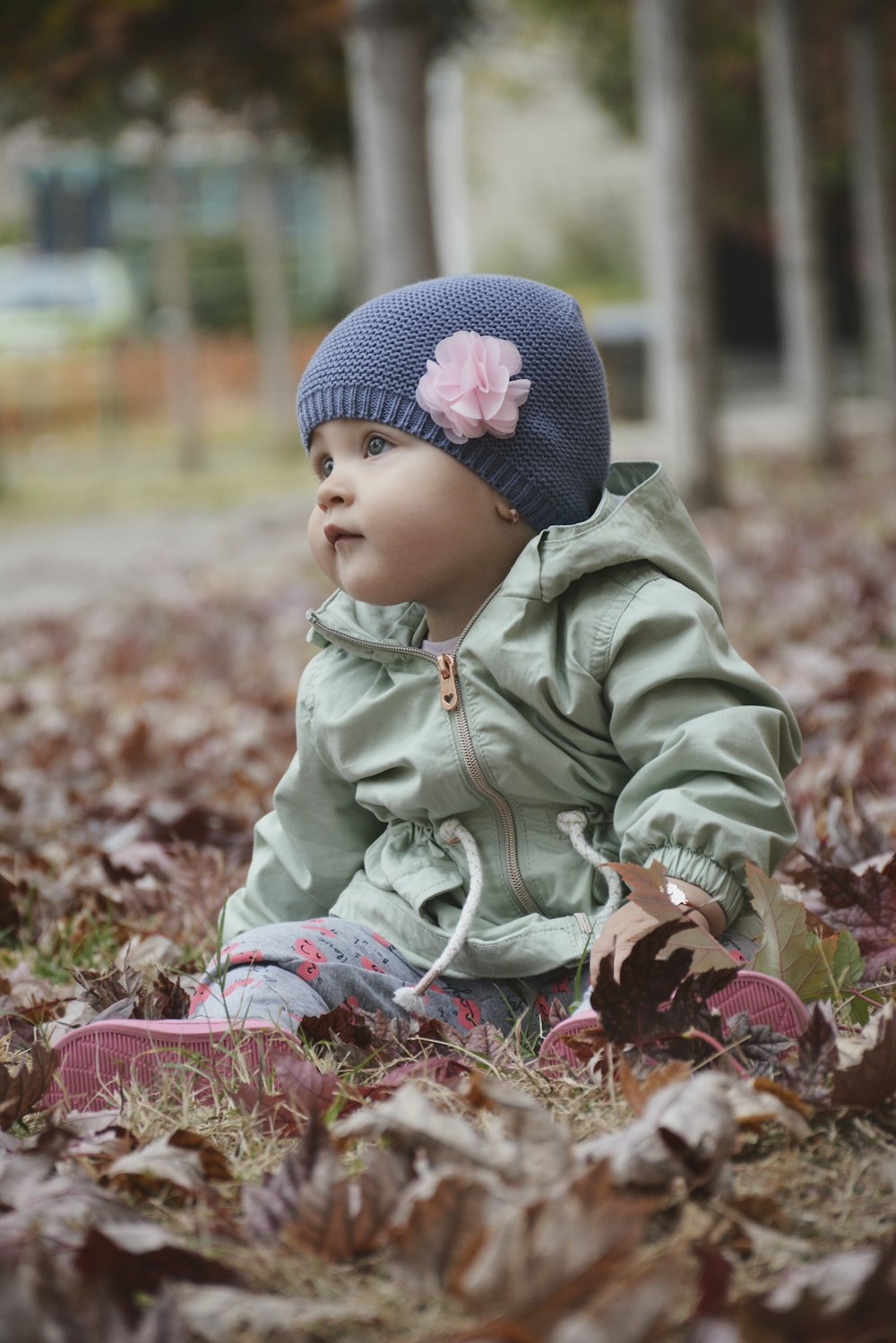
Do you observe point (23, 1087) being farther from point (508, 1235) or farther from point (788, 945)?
point (788, 945)

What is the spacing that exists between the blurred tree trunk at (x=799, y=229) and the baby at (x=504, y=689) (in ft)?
30.4

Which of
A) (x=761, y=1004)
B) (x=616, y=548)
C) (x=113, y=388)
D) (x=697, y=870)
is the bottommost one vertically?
(x=113, y=388)

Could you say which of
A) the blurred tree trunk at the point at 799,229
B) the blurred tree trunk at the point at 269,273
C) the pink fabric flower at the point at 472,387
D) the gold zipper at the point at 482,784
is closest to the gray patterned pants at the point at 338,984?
the gold zipper at the point at 482,784

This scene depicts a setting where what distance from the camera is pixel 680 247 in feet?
26.4

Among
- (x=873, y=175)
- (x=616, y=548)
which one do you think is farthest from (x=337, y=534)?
(x=873, y=175)

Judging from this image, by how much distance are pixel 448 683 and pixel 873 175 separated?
12.0 m

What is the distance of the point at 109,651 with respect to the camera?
561 cm

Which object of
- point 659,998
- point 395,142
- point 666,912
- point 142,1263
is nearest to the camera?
point 142,1263

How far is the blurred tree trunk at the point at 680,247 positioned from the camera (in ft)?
25.9

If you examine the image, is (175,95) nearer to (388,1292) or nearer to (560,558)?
(560,558)

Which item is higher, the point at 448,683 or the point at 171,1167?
the point at 448,683

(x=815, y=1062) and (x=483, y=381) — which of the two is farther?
(x=483, y=381)

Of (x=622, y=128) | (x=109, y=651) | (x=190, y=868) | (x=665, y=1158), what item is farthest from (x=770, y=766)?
(x=622, y=128)

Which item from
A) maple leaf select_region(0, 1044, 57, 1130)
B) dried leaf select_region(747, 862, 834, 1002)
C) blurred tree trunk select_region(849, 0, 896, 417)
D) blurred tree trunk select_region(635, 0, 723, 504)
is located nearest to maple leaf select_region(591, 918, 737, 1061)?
dried leaf select_region(747, 862, 834, 1002)
